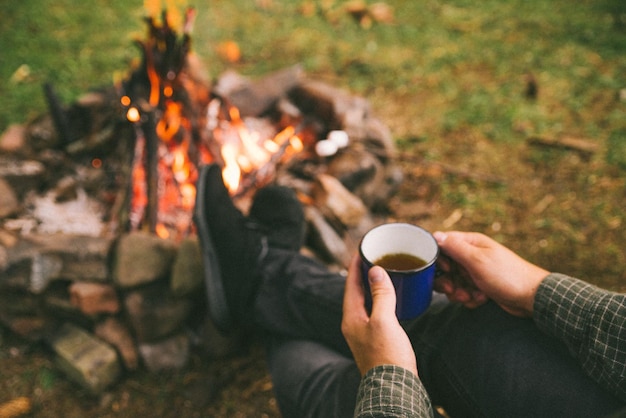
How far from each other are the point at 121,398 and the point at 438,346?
1551mm

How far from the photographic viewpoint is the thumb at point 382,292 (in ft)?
4.48

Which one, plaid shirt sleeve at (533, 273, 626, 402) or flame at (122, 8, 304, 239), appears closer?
plaid shirt sleeve at (533, 273, 626, 402)

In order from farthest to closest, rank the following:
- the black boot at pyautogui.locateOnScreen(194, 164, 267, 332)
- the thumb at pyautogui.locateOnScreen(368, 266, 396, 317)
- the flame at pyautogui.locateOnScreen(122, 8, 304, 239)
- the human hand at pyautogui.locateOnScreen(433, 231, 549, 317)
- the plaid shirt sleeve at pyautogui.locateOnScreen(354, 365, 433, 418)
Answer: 1. the flame at pyautogui.locateOnScreen(122, 8, 304, 239)
2. the black boot at pyautogui.locateOnScreen(194, 164, 267, 332)
3. the human hand at pyautogui.locateOnScreen(433, 231, 549, 317)
4. the thumb at pyautogui.locateOnScreen(368, 266, 396, 317)
5. the plaid shirt sleeve at pyautogui.locateOnScreen(354, 365, 433, 418)

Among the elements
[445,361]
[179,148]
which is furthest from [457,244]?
[179,148]

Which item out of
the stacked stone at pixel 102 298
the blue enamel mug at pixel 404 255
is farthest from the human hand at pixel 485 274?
the stacked stone at pixel 102 298

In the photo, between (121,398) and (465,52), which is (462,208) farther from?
(121,398)

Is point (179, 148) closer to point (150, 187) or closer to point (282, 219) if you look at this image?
point (150, 187)

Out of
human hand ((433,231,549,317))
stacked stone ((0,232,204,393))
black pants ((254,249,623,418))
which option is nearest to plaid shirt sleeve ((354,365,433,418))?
black pants ((254,249,623,418))

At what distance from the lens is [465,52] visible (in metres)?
4.50

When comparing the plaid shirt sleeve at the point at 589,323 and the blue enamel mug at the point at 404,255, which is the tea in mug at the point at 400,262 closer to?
the blue enamel mug at the point at 404,255

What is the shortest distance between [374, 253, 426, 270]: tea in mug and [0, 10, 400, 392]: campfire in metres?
1.05

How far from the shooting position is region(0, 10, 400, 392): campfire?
2330 millimetres

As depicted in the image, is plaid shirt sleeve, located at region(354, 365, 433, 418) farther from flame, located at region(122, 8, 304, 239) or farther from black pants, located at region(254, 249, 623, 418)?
flame, located at region(122, 8, 304, 239)

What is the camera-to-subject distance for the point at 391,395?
1.26 m
